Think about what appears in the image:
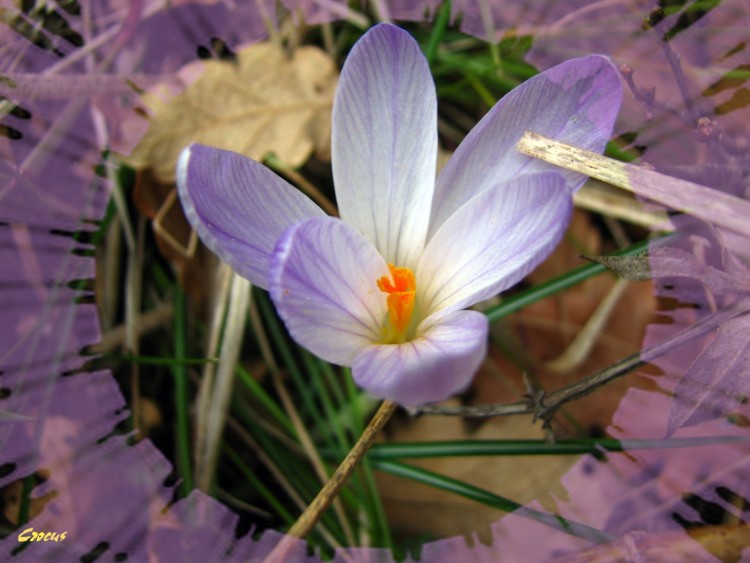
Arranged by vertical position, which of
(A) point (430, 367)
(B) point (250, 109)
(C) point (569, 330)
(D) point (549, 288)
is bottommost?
(C) point (569, 330)

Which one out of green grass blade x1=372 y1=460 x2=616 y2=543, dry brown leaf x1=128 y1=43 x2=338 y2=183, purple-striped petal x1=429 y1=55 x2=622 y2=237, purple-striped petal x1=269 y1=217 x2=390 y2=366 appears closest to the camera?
purple-striped petal x1=269 y1=217 x2=390 y2=366

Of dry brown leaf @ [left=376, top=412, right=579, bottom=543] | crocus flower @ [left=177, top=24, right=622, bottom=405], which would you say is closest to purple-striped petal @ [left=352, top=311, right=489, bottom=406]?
crocus flower @ [left=177, top=24, right=622, bottom=405]

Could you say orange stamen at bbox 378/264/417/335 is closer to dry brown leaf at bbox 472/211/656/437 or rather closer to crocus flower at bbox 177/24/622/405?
crocus flower at bbox 177/24/622/405

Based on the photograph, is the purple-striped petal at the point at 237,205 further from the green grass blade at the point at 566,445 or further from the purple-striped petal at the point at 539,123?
the green grass blade at the point at 566,445

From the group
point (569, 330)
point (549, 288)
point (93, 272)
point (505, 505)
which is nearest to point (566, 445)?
point (505, 505)

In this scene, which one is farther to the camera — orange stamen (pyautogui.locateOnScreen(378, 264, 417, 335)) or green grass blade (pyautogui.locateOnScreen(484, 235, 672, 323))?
green grass blade (pyautogui.locateOnScreen(484, 235, 672, 323))

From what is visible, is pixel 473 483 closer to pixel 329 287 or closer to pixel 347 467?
pixel 347 467

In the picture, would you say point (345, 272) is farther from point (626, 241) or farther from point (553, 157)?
point (626, 241)

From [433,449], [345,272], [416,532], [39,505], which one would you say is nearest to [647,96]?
[345,272]
